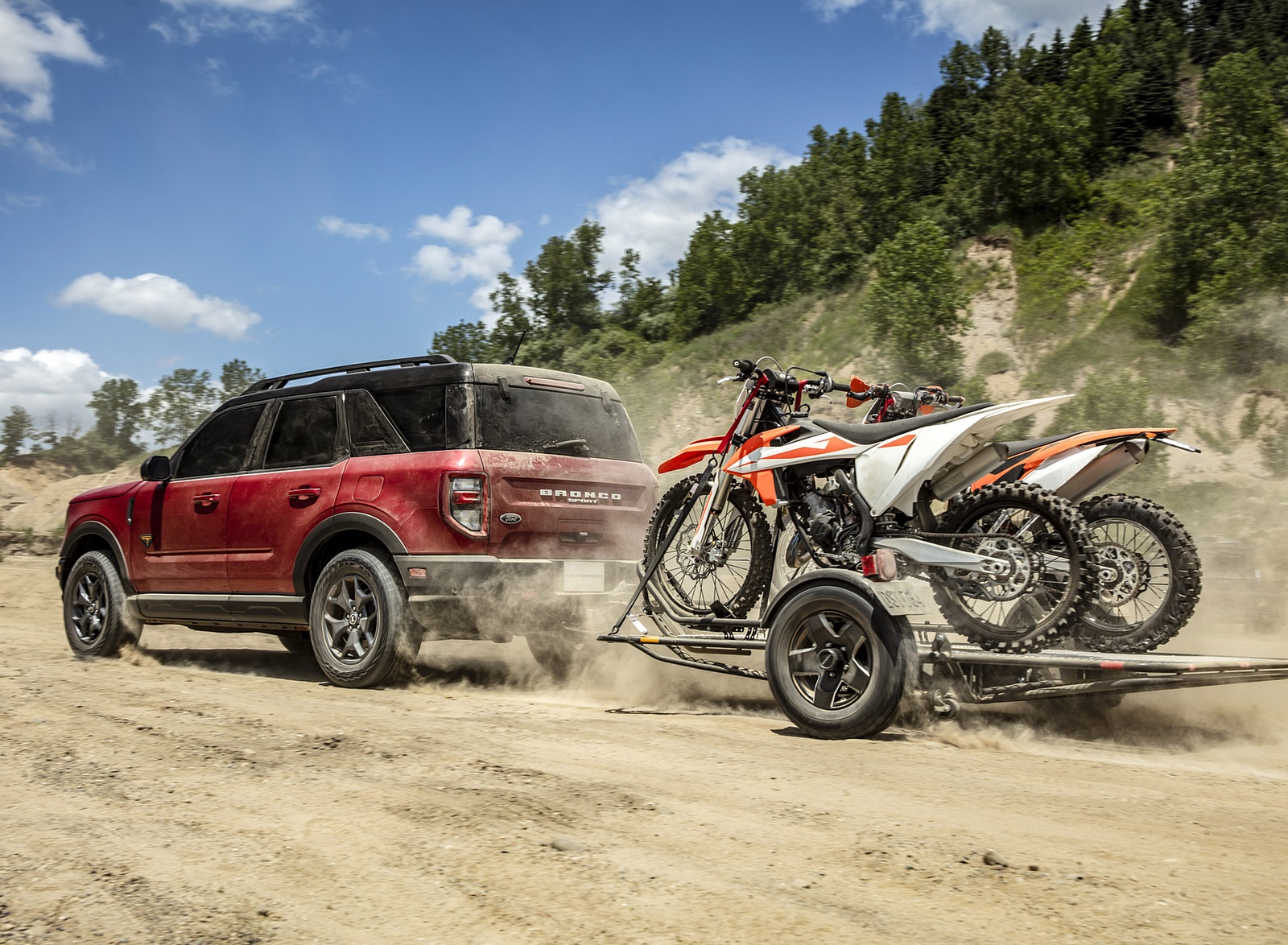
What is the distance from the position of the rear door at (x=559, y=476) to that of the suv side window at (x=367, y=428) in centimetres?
66

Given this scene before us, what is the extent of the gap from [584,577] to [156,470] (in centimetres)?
373

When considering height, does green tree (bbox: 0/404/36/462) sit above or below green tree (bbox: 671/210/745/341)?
below

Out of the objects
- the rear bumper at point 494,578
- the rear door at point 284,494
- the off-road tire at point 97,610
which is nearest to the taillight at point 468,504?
the rear bumper at point 494,578

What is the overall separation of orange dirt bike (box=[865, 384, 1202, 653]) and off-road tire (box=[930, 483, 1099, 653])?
146mm

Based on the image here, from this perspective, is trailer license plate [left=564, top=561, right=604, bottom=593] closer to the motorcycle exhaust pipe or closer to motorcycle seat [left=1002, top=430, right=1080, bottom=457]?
the motorcycle exhaust pipe

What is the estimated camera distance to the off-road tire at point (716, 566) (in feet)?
18.5

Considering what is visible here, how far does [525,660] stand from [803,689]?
352 cm

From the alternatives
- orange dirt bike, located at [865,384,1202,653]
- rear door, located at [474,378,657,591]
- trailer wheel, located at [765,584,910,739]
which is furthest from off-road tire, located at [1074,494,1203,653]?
rear door, located at [474,378,657,591]

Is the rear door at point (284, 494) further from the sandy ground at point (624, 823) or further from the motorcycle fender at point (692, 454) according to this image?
the motorcycle fender at point (692, 454)

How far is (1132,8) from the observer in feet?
212

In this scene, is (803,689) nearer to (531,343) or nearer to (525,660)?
Result: (525,660)

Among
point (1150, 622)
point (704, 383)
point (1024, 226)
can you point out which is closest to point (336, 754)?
point (1150, 622)

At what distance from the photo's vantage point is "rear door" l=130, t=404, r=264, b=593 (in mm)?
7340

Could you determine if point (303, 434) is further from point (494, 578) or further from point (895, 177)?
point (895, 177)
